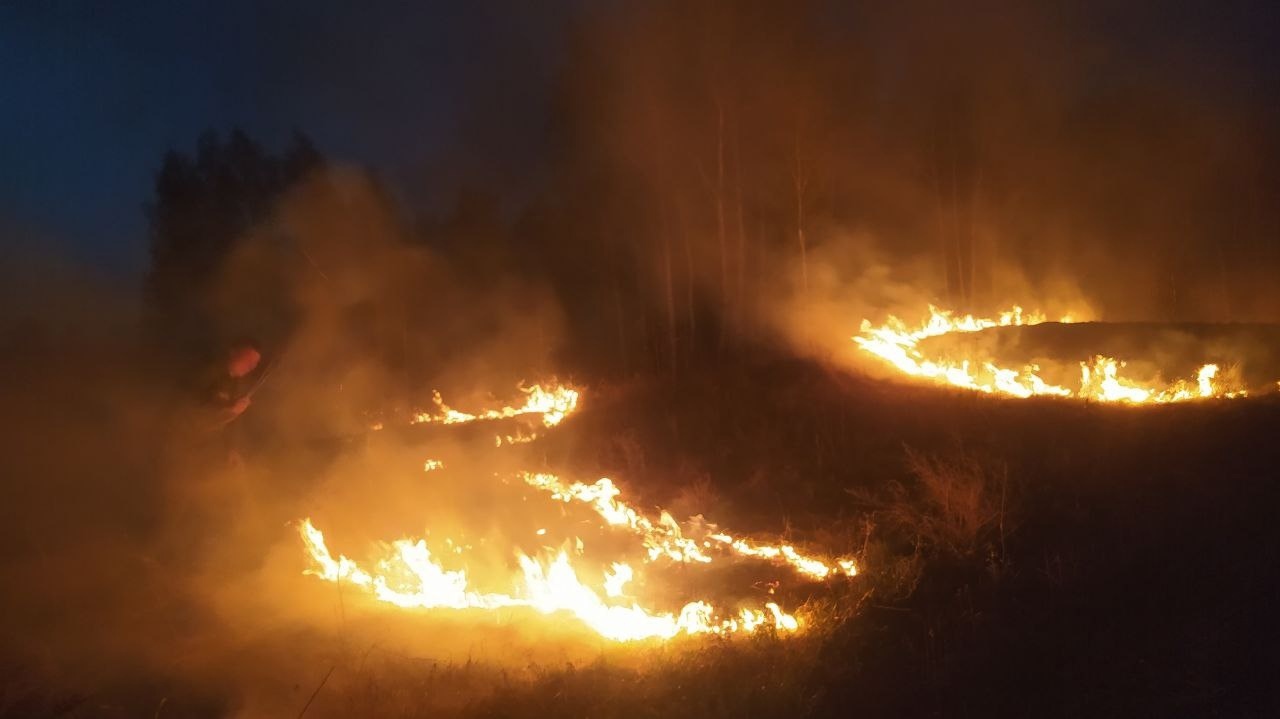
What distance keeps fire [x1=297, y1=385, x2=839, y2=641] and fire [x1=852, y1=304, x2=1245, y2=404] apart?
6.32 metres

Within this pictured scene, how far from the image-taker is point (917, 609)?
21.8ft

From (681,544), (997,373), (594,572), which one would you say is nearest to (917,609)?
(681,544)

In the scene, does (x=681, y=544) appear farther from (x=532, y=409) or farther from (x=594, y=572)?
(x=532, y=409)

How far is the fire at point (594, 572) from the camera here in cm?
733

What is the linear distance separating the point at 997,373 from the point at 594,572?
8771mm

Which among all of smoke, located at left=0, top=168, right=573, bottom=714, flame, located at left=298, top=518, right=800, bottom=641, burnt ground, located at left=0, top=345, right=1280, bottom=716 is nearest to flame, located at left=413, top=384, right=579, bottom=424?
smoke, located at left=0, top=168, right=573, bottom=714

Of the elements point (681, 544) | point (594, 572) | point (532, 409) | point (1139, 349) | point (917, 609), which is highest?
point (1139, 349)

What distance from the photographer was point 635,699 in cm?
580

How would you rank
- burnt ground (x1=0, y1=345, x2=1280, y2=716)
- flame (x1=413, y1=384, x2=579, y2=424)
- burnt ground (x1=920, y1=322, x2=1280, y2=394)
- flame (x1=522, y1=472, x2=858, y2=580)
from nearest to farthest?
burnt ground (x1=0, y1=345, x2=1280, y2=716), flame (x1=522, y1=472, x2=858, y2=580), burnt ground (x1=920, y1=322, x2=1280, y2=394), flame (x1=413, y1=384, x2=579, y2=424)

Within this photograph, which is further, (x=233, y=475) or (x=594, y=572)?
(x=233, y=475)

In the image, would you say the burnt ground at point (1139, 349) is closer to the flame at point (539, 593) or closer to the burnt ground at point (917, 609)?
the burnt ground at point (917, 609)

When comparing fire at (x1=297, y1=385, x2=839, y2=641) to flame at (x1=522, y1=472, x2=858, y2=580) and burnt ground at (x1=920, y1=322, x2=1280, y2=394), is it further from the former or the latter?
burnt ground at (x1=920, y1=322, x2=1280, y2=394)

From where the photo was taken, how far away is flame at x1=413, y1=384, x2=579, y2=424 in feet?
53.1

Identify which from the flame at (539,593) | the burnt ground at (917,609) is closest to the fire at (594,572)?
the flame at (539,593)
